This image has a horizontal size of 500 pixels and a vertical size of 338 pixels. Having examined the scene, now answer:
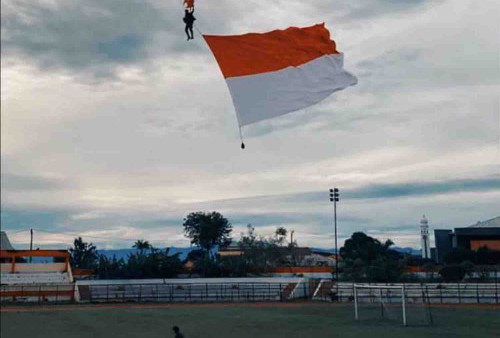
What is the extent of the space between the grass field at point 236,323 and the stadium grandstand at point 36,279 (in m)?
11.1

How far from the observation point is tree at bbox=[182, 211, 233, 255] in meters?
95.6

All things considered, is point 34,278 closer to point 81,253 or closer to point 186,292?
point 186,292

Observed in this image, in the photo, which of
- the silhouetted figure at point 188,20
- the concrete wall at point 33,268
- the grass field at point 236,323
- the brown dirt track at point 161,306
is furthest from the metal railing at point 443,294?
the silhouetted figure at point 188,20

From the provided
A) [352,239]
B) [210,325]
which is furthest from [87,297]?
[352,239]

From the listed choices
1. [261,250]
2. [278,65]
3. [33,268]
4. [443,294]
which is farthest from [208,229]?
[278,65]

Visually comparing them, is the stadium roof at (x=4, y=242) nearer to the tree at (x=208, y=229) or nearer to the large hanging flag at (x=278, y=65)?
the tree at (x=208, y=229)

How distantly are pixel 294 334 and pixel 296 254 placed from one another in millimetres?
76811

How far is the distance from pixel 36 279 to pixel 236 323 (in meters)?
36.0

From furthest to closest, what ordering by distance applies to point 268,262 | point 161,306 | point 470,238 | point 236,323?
point 268,262
point 470,238
point 161,306
point 236,323

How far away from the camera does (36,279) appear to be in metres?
61.2

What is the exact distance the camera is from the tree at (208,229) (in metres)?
95.6

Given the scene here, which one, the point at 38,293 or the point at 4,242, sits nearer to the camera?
the point at 38,293

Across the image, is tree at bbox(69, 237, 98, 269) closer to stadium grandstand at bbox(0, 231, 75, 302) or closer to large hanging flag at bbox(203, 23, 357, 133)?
stadium grandstand at bbox(0, 231, 75, 302)

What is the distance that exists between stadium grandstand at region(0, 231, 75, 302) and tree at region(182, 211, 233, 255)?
29790 millimetres
